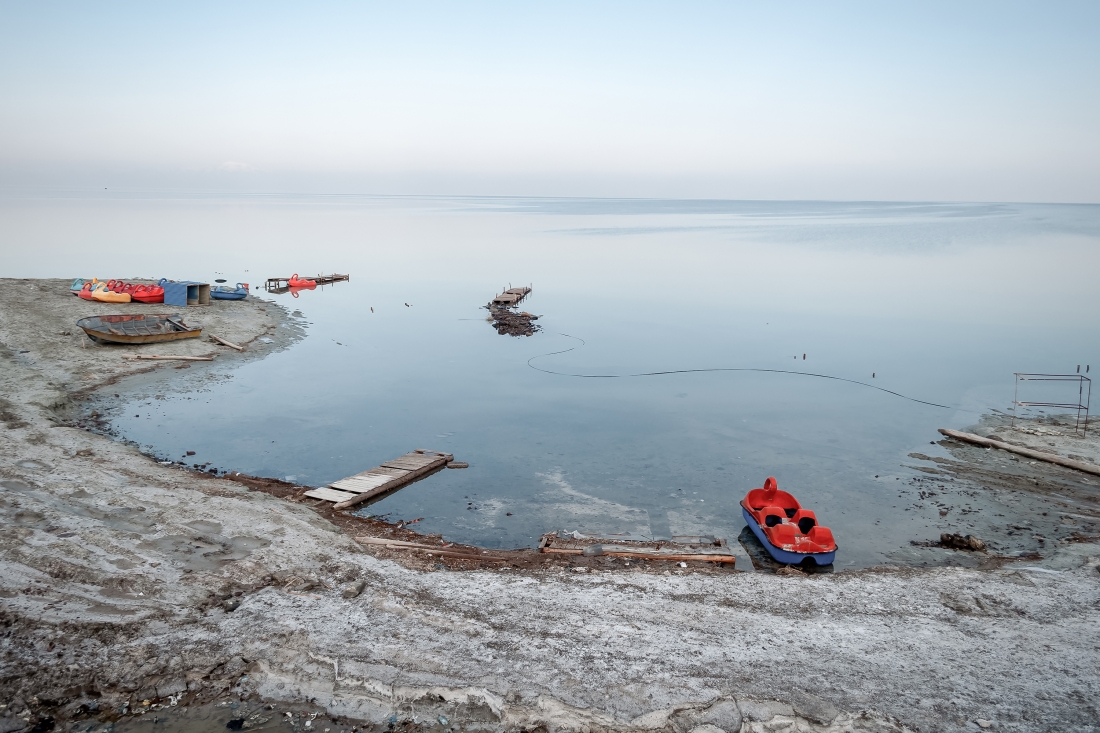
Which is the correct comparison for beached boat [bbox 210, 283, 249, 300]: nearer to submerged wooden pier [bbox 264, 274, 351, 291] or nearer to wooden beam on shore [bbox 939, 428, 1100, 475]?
submerged wooden pier [bbox 264, 274, 351, 291]

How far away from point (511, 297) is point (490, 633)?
35.1 metres

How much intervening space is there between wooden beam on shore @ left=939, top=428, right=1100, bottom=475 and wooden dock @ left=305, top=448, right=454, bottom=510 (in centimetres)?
1385

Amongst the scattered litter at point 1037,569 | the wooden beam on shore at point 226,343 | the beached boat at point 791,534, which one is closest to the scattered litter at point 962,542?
the scattered litter at point 1037,569

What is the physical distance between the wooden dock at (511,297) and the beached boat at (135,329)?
17.7m

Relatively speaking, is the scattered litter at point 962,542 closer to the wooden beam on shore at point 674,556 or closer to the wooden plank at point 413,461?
the wooden beam on shore at point 674,556

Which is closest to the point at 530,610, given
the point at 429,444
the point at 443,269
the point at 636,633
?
the point at 636,633

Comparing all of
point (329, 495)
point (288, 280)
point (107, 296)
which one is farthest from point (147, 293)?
point (329, 495)

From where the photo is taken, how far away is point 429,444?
19422 millimetres

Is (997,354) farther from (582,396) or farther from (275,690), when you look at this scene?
(275,690)

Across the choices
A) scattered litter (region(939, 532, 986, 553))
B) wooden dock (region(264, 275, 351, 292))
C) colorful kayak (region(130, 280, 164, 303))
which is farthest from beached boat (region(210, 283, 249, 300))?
scattered litter (region(939, 532, 986, 553))

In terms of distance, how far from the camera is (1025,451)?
1803 cm

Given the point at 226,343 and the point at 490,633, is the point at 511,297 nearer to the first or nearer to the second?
the point at 226,343

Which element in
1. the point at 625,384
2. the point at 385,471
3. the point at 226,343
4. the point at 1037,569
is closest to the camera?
the point at 1037,569

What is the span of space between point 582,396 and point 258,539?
46.6 ft
